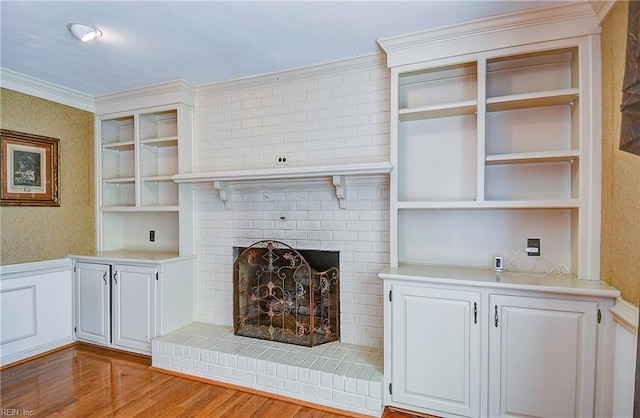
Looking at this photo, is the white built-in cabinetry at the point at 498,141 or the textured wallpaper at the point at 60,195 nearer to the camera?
the white built-in cabinetry at the point at 498,141

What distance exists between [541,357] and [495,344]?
235mm

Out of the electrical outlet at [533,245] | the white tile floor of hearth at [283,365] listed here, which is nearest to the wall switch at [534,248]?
the electrical outlet at [533,245]

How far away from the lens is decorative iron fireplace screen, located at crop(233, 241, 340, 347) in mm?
2740

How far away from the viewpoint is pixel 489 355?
6.42 ft

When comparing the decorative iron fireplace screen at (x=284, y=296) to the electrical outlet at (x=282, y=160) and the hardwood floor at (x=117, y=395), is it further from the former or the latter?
the electrical outlet at (x=282, y=160)

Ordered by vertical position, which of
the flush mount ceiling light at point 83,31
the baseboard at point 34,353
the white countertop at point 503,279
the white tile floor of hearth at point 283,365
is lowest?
the baseboard at point 34,353

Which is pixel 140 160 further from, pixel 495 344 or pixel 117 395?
pixel 495 344

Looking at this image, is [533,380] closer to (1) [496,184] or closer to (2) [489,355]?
(2) [489,355]

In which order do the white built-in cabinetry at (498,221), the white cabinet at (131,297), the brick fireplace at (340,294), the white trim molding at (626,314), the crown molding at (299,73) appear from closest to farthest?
the white trim molding at (626,314) → the white built-in cabinetry at (498,221) → the brick fireplace at (340,294) → the crown molding at (299,73) → the white cabinet at (131,297)

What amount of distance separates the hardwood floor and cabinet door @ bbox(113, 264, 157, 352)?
210 millimetres

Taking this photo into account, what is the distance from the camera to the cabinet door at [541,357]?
1.78m

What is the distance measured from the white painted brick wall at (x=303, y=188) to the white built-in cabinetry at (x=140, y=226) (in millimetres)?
169

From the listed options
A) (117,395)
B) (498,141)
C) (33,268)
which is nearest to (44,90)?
(33,268)

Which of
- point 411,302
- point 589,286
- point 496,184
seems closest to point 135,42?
point 411,302
